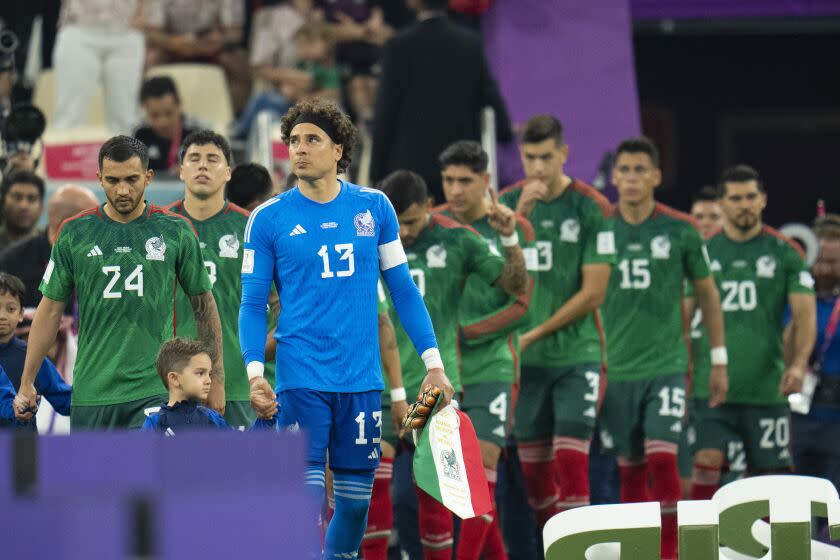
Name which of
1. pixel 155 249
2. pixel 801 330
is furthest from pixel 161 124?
pixel 155 249

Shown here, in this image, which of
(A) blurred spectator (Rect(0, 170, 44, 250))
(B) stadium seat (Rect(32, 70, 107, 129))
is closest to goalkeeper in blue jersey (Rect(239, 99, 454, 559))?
(A) blurred spectator (Rect(0, 170, 44, 250))

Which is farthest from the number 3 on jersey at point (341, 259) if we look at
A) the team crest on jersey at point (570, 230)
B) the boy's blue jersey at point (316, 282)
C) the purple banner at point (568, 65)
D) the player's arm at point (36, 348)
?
the purple banner at point (568, 65)

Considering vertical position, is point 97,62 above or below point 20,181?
above

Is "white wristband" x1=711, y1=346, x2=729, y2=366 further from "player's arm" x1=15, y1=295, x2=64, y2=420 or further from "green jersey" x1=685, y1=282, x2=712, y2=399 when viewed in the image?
"player's arm" x1=15, y1=295, x2=64, y2=420

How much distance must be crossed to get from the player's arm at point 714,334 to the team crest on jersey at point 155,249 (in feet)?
13.3

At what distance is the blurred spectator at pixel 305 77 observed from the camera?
14930 mm

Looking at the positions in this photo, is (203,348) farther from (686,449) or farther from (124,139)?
(686,449)

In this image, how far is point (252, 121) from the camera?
14.9 meters

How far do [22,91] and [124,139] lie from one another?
487 cm

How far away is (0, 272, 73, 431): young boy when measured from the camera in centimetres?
878

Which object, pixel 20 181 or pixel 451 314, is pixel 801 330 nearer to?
pixel 451 314

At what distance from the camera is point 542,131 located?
10.6 metres

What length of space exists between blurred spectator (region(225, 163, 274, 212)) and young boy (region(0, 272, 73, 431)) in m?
1.47

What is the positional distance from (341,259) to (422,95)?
→ 14.2 feet
